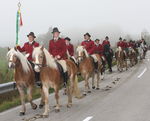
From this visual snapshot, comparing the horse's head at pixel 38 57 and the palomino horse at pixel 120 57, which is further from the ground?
the horse's head at pixel 38 57

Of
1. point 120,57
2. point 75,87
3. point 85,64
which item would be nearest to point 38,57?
point 75,87

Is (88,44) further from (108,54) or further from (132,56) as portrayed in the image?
(132,56)

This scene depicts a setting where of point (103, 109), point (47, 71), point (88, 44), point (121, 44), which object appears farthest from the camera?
point (121, 44)

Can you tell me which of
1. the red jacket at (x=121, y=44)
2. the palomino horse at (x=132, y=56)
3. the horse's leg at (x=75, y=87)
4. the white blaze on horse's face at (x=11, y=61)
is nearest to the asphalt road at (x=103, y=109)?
the horse's leg at (x=75, y=87)

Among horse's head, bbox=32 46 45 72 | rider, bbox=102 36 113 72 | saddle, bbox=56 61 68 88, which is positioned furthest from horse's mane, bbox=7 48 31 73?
rider, bbox=102 36 113 72

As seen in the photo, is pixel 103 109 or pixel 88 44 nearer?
pixel 103 109

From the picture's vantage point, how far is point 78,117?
10328 mm

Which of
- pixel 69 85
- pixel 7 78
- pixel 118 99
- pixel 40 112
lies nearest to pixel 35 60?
pixel 40 112

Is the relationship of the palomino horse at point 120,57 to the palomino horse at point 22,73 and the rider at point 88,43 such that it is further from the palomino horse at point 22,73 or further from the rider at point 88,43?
the palomino horse at point 22,73

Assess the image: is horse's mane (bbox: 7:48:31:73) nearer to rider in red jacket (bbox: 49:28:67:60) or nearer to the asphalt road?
rider in red jacket (bbox: 49:28:67:60)

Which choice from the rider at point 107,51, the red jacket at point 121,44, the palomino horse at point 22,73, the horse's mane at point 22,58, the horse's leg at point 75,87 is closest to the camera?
the horse's mane at point 22,58

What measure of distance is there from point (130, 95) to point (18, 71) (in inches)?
184

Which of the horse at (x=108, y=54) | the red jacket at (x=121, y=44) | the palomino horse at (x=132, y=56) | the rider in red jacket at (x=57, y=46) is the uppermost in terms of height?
the rider in red jacket at (x=57, y=46)

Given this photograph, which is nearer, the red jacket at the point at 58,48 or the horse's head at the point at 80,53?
the red jacket at the point at 58,48
